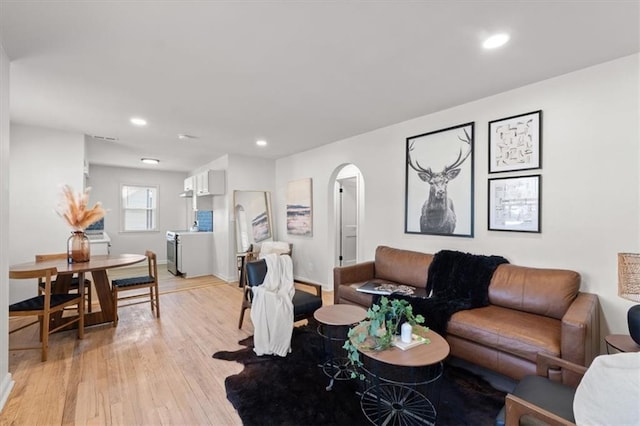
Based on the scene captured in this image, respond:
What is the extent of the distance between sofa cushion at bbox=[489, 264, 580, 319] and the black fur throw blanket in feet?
0.30

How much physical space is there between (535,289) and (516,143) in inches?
54.6

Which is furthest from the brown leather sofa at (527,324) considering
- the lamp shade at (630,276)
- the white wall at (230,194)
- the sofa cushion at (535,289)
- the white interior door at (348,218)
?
the white wall at (230,194)

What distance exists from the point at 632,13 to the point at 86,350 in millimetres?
5048

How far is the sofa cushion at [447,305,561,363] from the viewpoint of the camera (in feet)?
6.59

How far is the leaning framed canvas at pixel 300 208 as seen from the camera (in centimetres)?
546

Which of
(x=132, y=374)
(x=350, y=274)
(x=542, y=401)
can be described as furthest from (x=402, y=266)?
(x=132, y=374)

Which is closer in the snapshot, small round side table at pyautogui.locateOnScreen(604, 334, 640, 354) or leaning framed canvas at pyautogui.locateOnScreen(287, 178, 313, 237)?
small round side table at pyautogui.locateOnScreen(604, 334, 640, 354)

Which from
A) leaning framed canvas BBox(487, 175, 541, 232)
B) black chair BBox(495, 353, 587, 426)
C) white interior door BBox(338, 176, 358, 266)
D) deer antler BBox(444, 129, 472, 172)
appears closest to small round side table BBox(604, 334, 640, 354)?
black chair BBox(495, 353, 587, 426)

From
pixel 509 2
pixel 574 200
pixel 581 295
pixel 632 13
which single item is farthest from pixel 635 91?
pixel 581 295

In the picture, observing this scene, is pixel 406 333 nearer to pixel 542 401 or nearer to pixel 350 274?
pixel 542 401

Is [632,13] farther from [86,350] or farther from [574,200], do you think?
[86,350]

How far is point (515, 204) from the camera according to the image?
2.85m

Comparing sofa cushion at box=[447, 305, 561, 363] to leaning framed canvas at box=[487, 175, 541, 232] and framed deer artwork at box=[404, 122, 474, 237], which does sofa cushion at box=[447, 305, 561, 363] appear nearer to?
leaning framed canvas at box=[487, 175, 541, 232]

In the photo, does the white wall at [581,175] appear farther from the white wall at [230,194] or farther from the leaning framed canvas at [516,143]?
the white wall at [230,194]
